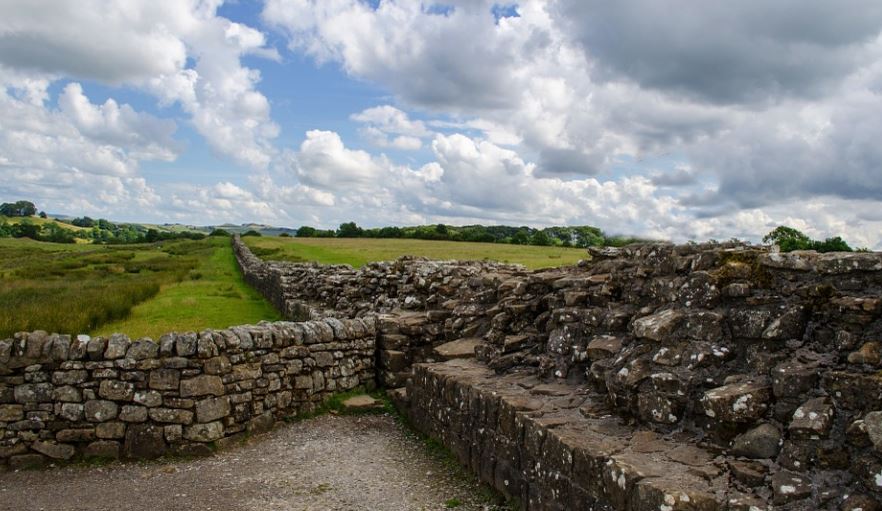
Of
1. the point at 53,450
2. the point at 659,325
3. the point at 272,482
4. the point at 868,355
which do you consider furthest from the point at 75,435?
the point at 868,355

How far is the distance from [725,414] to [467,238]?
5518 centimetres

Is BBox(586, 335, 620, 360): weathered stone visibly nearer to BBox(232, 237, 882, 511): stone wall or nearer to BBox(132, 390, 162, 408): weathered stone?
BBox(232, 237, 882, 511): stone wall

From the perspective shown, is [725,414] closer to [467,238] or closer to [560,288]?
[560,288]

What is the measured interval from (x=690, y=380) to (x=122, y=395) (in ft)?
23.2

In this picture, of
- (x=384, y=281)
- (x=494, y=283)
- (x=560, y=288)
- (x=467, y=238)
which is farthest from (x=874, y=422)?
(x=467, y=238)

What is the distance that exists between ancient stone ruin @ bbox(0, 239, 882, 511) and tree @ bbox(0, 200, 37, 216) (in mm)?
162487

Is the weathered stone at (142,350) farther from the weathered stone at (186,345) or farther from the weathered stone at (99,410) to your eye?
the weathered stone at (99,410)

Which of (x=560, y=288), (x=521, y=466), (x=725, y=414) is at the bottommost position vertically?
(x=521, y=466)

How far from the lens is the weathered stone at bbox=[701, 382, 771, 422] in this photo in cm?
489

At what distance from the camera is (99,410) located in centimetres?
802

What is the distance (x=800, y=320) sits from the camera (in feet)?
17.2

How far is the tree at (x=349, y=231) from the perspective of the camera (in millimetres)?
79137

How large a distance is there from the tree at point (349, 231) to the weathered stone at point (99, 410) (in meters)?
70.0

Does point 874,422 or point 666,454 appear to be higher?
point 874,422
